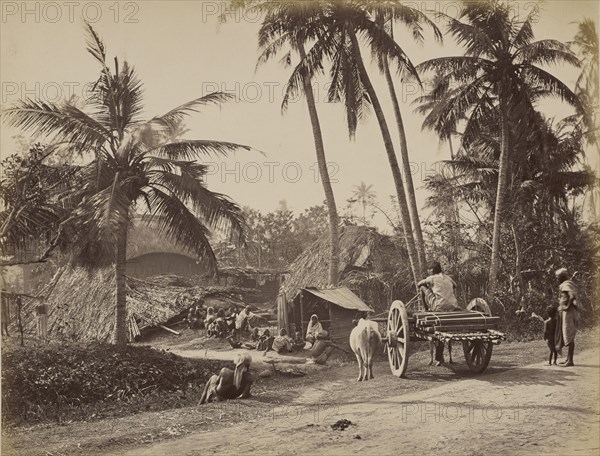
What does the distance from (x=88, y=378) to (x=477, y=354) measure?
241 inches

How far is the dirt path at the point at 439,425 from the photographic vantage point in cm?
635

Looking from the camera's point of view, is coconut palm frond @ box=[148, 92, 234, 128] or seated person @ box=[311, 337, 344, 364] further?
seated person @ box=[311, 337, 344, 364]

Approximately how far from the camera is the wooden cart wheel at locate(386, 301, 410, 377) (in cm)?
907

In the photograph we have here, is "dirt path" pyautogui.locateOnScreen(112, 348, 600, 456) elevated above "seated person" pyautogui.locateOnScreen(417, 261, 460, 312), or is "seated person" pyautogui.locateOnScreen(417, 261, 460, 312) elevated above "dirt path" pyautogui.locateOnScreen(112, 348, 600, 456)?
"seated person" pyautogui.locateOnScreen(417, 261, 460, 312)

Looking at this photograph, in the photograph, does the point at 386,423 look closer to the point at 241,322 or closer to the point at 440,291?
the point at 440,291

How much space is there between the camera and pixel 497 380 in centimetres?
845

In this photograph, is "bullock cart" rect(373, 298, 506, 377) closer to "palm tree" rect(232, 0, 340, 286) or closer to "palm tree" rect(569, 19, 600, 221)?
"palm tree" rect(569, 19, 600, 221)

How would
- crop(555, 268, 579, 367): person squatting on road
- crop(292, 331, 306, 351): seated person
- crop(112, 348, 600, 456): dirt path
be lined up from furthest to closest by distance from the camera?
crop(292, 331, 306, 351): seated person, crop(555, 268, 579, 367): person squatting on road, crop(112, 348, 600, 456): dirt path

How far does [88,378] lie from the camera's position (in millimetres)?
9500

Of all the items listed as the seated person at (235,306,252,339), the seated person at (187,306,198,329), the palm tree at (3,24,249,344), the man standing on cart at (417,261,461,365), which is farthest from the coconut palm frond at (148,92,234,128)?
the seated person at (187,306,198,329)

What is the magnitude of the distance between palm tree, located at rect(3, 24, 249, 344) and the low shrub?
0.92 metres

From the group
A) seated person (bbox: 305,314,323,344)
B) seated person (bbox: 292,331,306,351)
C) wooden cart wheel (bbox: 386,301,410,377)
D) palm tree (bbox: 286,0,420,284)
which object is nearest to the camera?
wooden cart wheel (bbox: 386,301,410,377)

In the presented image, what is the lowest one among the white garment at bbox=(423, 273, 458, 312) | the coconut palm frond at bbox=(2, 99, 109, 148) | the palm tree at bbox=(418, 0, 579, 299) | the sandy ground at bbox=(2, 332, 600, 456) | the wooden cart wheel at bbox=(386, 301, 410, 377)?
the sandy ground at bbox=(2, 332, 600, 456)

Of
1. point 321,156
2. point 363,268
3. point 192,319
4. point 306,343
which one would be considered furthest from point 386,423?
point 363,268
